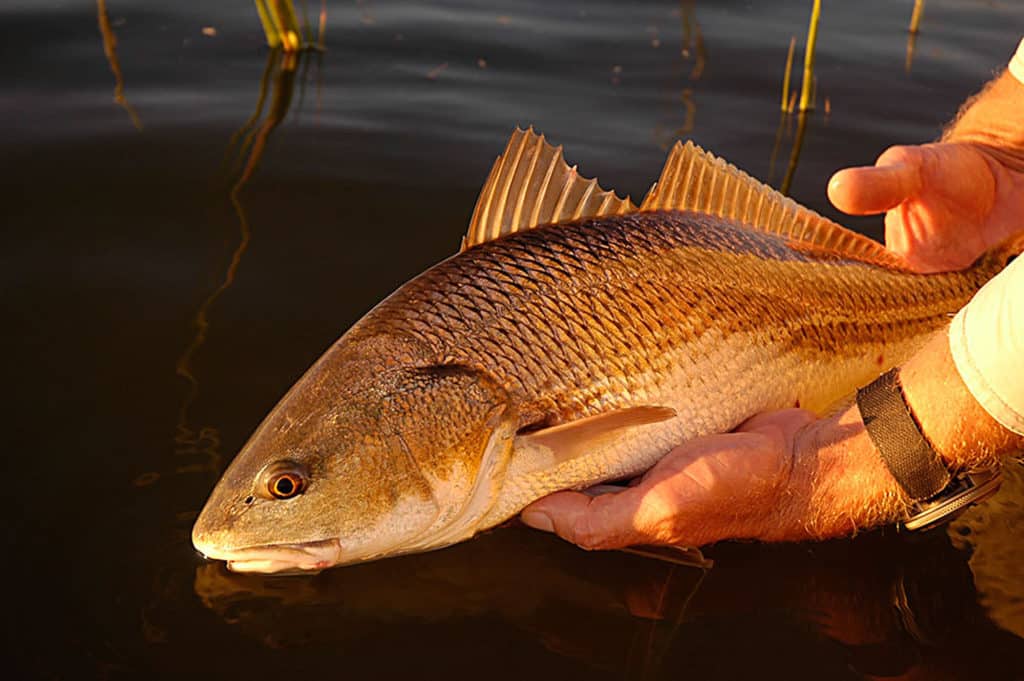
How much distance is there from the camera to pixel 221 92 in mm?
4895

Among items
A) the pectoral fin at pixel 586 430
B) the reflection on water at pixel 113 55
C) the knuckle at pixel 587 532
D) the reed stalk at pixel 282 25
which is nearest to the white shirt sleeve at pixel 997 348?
the pectoral fin at pixel 586 430

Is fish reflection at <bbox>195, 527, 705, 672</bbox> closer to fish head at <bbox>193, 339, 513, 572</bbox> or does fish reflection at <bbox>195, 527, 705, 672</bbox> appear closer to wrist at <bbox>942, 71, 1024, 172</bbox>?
fish head at <bbox>193, 339, 513, 572</bbox>

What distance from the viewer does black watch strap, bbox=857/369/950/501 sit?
2367 millimetres

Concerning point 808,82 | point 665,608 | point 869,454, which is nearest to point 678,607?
point 665,608

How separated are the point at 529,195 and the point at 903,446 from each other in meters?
1.08

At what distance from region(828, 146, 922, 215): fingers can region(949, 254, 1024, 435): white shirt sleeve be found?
2.52 feet

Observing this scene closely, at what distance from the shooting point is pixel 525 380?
2402 millimetres

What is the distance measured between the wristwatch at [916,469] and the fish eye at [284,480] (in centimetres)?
131

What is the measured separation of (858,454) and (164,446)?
1771 millimetres

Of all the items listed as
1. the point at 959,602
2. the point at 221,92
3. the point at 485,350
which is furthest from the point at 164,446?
the point at 221,92

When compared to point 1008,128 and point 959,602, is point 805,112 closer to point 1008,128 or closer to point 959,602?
point 1008,128

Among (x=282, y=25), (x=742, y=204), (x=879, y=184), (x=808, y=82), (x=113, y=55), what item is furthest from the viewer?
(x=282, y=25)

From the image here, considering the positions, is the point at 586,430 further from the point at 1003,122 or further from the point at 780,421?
the point at 1003,122

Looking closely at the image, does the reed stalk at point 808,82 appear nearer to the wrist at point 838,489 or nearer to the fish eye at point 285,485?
the wrist at point 838,489
